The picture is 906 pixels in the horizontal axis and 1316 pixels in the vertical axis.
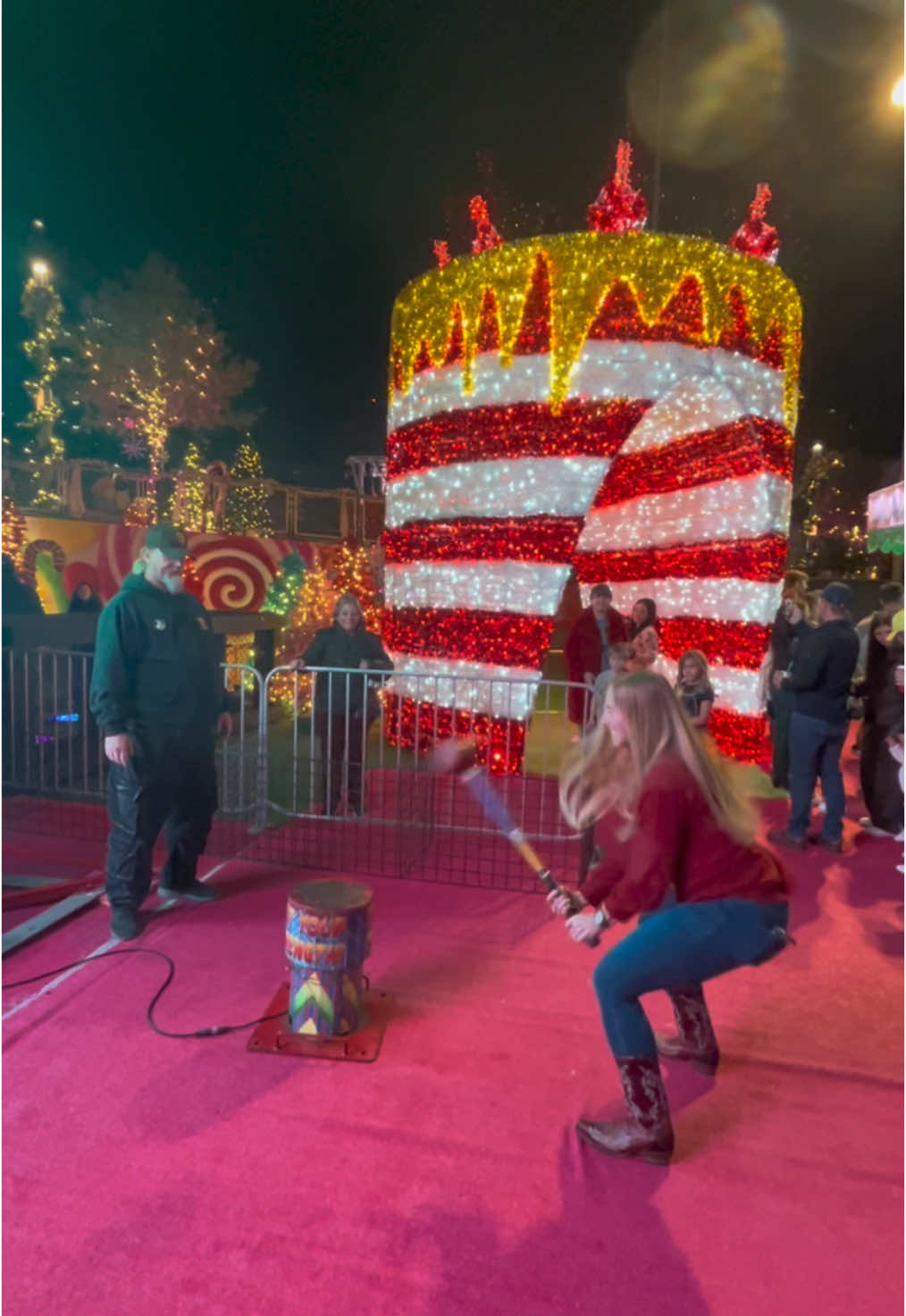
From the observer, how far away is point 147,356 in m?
19.6

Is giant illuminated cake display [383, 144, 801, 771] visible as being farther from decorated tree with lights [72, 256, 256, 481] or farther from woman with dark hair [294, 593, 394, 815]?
decorated tree with lights [72, 256, 256, 481]

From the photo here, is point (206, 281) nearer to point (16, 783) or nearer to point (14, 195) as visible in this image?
point (14, 195)

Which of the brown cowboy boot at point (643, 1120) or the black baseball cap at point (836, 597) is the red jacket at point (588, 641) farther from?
the brown cowboy boot at point (643, 1120)

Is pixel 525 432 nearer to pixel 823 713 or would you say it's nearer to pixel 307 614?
pixel 823 713

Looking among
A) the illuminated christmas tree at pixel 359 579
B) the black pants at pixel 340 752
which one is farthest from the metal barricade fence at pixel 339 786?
the illuminated christmas tree at pixel 359 579

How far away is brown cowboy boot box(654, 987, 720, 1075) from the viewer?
122 inches

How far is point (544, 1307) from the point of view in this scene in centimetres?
204

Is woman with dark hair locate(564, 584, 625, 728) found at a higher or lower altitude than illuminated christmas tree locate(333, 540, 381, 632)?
lower

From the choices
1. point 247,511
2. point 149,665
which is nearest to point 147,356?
point 247,511

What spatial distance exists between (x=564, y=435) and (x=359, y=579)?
537 cm

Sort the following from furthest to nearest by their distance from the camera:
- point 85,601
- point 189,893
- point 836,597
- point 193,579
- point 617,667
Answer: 1. point 193,579
2. point 85,601
3. point 836,597
4. point 617,667
5. point 189,893

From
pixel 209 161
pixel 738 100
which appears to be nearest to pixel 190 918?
pixel 738 100

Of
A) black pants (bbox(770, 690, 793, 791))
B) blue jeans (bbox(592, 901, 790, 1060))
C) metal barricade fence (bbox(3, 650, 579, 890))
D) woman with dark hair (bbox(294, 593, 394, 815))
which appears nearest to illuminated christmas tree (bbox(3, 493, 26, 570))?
metal barricade fence (bbox(3, 650, 579, 890))

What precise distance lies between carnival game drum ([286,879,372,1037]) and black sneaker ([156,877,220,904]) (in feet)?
4.99
